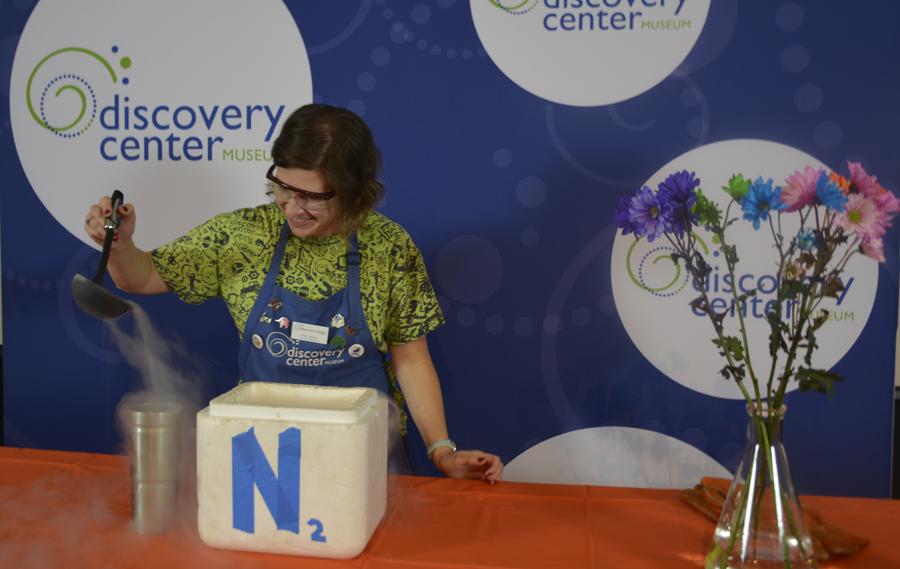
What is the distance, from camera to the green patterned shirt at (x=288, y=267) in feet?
6.66

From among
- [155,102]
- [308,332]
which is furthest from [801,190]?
[155,102]

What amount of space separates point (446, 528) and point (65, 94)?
2269mm

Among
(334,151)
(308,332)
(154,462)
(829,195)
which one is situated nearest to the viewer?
(829,195)

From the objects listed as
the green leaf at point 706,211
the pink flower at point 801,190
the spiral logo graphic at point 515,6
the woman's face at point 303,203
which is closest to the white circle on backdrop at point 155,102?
the spiral logo graphic at point 515,6

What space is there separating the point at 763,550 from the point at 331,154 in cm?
120

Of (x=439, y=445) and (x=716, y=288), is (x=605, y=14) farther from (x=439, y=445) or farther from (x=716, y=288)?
(x=439, y=445)

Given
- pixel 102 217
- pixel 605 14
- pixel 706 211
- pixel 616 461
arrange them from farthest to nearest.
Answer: pixel 616 461 < pixel 605 14 < pixel 102 217 < pixel 706 211

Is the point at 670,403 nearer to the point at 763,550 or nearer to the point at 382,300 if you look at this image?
the point at 382,300

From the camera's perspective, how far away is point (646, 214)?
1214 mm

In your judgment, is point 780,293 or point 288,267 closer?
point 780,293

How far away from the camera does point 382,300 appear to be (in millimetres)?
2057

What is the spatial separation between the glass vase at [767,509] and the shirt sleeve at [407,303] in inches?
41.7

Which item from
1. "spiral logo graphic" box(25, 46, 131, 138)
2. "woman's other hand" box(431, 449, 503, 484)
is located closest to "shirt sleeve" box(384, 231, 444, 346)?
"woman's other hand" box(431, 449, 503, 484)

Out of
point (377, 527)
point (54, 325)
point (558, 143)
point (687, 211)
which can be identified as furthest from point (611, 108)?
point (54, 325)
